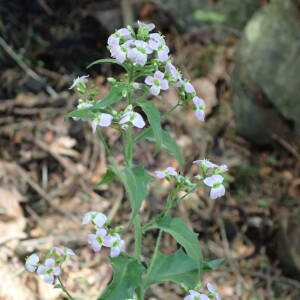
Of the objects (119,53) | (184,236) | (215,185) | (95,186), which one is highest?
(119,53)

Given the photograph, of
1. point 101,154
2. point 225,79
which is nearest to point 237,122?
point 225,79

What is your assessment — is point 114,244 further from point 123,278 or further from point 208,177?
point 208,177

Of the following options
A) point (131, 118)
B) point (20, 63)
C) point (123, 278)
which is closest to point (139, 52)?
point (131, 118)

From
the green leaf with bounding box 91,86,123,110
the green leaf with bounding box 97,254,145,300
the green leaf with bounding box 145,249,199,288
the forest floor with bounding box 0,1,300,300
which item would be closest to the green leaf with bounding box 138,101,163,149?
the green leaf with bounding box 91,86,123,110

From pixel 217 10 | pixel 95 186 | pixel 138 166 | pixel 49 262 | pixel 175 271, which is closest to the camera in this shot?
pixel 138 166

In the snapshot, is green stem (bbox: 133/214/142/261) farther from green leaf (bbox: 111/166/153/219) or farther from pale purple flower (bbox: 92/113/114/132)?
pale purple flower (bbox: 92/113/114/132)

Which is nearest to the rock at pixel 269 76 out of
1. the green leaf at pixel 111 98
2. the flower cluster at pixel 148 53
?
the flower cluster at pixel 148 53

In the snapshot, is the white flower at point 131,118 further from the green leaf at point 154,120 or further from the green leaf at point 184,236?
the green leaf at point 184,236
